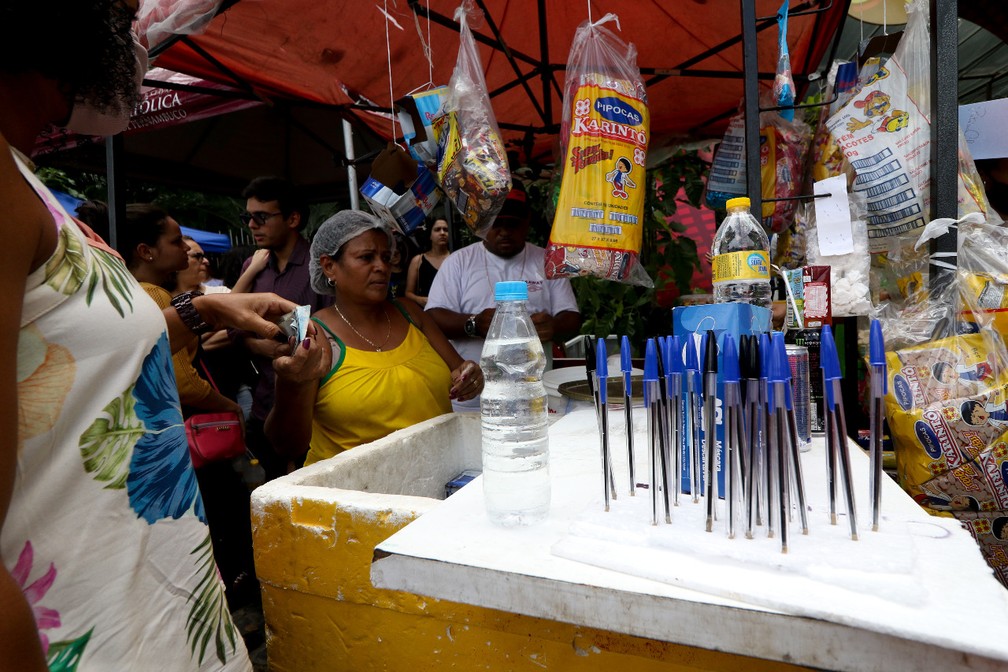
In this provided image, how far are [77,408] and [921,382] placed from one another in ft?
6.31

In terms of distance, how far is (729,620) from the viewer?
0.68 metres

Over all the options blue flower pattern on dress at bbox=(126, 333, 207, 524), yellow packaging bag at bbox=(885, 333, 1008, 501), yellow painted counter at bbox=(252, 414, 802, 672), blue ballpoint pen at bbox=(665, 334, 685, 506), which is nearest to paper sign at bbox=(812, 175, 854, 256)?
yellow packaging bag at bbox=(885, 333, 1008, 501)

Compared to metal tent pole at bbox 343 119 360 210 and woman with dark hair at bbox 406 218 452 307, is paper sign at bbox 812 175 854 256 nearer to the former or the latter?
metal tent pole at bbox 343 119 360 210

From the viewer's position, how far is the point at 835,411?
795mm

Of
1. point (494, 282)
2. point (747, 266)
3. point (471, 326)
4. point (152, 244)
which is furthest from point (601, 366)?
point (152, 244)

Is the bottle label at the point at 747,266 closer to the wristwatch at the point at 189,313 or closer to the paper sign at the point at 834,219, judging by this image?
the paper sign at the point at 834,219

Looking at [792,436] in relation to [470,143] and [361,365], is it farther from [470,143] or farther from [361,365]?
[361,365]

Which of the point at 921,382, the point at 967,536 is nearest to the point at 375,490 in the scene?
the point at 967,536

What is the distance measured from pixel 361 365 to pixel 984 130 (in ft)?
7.76

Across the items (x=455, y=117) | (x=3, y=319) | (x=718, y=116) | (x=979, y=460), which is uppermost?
(x=718, y=116)

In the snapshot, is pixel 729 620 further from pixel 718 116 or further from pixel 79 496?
pixel 718 116

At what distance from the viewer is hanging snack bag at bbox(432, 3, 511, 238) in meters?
1.89

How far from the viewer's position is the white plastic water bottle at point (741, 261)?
1.21 meters

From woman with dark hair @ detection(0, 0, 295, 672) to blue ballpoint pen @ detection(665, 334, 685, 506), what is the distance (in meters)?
0.86
